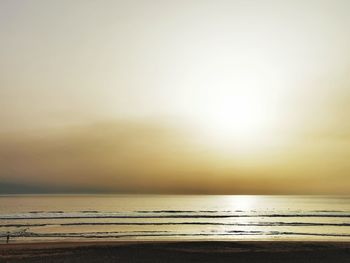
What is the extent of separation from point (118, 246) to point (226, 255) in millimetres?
5567

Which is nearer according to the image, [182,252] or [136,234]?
[182,252]

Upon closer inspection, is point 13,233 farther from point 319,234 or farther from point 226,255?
point 319,234

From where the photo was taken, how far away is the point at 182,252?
2378cm

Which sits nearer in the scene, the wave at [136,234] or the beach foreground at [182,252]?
the beach foreground at [182,252]

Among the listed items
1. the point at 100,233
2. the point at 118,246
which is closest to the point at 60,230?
the point at 100,233

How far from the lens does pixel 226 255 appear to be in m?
23.2

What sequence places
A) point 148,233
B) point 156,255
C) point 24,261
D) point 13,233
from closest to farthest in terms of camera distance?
point 24,261, point 156,255, point 13,233, point 148,233

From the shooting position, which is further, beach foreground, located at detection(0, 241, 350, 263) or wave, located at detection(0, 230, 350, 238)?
wave, located at detection(0, 230, 350, 238)

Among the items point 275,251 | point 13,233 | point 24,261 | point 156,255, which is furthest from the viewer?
point 13,233

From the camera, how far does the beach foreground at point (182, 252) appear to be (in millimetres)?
21875

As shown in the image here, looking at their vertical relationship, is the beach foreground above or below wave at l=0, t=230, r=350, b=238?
below

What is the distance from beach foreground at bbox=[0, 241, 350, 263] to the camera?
Result: 2188 cm

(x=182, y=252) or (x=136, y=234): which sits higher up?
(x=136, y=234)

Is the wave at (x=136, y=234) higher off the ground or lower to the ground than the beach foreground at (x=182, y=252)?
higher
